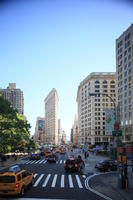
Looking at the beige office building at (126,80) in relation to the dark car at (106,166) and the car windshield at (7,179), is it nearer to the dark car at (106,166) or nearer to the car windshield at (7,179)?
the dark car at (106,166)

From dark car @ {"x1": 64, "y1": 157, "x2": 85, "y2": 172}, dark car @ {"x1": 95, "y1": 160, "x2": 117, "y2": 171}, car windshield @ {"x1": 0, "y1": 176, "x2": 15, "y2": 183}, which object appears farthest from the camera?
dark car @ {"x1": 95, "y1": 160, "x2": 117, "y2": 171}

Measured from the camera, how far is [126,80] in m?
100

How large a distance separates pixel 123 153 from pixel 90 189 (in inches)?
163

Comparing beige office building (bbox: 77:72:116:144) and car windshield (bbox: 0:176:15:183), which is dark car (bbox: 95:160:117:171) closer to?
car windshield (bbox: 0:176:15:183)

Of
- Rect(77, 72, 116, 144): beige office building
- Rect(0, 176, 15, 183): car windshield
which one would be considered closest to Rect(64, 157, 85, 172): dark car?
Rect(0, 176, 15, 183): car windshield

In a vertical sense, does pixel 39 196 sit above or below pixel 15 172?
below

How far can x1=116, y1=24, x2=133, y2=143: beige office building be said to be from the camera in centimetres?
9656

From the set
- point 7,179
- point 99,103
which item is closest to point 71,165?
point 7,179

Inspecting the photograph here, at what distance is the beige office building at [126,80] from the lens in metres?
96.6

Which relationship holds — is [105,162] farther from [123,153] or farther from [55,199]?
[55,199]

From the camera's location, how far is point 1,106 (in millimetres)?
48688

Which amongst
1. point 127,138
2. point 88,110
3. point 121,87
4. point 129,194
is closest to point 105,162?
point 129,194

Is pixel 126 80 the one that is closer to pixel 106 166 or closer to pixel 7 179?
pixel 106 166

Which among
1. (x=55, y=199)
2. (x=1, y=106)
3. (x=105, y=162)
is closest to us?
(x=55, y=199)
